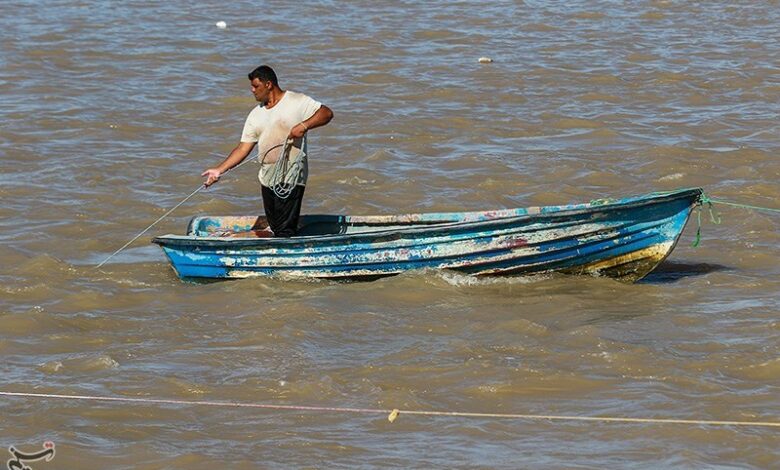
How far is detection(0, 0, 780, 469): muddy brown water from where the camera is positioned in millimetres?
8250

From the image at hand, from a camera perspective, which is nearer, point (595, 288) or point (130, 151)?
point (595, 288)

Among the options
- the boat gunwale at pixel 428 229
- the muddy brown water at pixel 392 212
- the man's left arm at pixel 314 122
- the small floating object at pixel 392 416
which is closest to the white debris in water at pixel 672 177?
the muddy brown water at pixel 392 212

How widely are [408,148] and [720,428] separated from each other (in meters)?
8.03

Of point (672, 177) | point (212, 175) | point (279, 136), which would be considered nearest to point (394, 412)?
point (279, 136)

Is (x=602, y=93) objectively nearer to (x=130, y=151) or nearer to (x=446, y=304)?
(x=130, y=151)

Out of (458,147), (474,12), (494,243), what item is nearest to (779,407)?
(494,243)

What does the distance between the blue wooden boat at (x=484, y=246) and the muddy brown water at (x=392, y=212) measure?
0.14 m

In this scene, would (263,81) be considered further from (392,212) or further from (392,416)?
(392,416)

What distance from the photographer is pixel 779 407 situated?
27.3 ft

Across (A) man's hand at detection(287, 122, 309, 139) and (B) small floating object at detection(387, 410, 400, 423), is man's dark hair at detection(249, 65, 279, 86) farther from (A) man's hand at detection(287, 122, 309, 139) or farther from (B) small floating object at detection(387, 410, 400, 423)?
(B) small floating object at detection(387, 410, 400, 423)

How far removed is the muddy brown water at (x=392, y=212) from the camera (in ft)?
27.1

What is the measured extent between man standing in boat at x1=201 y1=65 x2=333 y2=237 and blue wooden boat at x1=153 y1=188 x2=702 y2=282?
1.26ft

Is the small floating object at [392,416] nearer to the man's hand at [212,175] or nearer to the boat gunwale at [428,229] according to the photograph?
the boat gunwale at [428,229]

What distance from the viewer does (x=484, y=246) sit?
10570 mm
